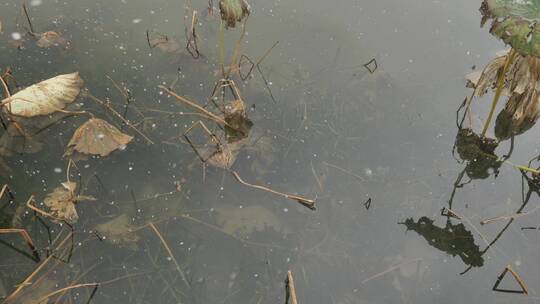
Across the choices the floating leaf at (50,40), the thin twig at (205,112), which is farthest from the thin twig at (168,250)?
the floating leaf at (50,40)

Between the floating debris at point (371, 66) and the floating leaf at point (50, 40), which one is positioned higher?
the floating debris at point (371, 66)

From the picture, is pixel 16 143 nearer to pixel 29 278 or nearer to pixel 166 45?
pixel 29 278

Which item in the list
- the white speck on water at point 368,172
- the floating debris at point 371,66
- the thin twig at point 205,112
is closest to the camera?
the white speck on water at point 368,172

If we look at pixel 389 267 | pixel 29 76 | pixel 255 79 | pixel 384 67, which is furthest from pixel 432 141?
pixel 29 76

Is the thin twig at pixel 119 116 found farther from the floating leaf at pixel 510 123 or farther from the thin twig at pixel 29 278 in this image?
the floating leaf at pixel 510 123

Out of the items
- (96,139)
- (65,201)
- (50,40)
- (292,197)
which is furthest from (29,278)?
(50,40)

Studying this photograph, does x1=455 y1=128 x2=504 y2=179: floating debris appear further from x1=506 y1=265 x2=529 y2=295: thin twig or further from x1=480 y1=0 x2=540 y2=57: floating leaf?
x1=480 y1=0 x2=540 y2=57: floating leaf

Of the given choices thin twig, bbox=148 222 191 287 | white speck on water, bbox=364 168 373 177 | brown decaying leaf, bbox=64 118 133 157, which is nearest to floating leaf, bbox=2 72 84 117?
brown decaying leaf, bbox=64 118 133 157

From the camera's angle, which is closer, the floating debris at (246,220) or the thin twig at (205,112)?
the floating debris at (246,220)
